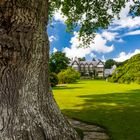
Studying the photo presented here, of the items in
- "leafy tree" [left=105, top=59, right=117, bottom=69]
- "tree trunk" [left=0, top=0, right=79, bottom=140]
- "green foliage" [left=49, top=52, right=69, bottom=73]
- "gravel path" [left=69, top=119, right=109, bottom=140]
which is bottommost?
"gravel path" [left=69, top=119, right=109, bottom=140]

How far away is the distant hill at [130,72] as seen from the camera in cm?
5225

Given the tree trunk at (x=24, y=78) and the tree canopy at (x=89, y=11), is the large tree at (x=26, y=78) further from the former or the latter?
the tree canopy at (x=89, y=11)

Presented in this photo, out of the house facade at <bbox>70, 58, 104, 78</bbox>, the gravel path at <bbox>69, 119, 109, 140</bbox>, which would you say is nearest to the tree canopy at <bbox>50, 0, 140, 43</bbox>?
the gravel path at <bbox>69, 119, 109, 140</bbox>

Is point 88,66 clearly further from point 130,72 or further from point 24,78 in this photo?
point 24,78

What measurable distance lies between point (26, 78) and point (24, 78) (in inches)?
1.8

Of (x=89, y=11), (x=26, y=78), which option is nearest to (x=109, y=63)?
(x=89, y=11)

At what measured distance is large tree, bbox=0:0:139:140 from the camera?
6363mm

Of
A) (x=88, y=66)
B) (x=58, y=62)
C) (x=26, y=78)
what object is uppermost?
(x=88, y=66)

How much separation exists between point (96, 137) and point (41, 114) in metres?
2.03

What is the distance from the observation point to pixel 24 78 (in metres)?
6.69

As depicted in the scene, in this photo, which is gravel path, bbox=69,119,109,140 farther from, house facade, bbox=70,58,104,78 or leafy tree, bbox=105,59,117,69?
leafy tree, bbox=105,59,117,69

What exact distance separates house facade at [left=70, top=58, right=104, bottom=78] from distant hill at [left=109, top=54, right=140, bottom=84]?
7132 cm

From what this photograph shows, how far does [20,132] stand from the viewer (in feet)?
20.9

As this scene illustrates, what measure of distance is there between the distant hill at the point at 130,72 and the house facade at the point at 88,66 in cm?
7132
